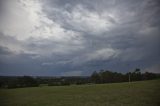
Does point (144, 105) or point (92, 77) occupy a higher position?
point (92, 77)

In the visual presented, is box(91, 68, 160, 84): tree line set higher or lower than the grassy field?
higher

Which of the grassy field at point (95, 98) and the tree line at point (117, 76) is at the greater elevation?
the tree line at point (117, 76)

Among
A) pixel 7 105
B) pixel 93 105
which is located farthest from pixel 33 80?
pixel 93 105

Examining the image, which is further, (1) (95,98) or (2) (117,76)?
(2) (117,76)

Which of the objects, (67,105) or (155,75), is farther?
(155,75)

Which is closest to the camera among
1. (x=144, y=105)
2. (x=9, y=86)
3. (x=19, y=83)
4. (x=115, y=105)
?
(x=144, y=105)

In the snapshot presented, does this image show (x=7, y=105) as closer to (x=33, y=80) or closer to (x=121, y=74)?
(x=33, y=80)

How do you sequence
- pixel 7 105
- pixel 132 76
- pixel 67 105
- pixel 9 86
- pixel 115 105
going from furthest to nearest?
pixel 132 76, pixel 9 86, pixel 7 105, pixel 67 105, pixel 115 105

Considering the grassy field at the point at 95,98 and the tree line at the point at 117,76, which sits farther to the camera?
the tree line at the point at 117,76

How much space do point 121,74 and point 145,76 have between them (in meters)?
12.7

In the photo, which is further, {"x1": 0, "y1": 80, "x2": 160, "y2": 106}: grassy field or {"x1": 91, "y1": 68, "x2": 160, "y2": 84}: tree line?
{"x1": 91, "y1": 68, "x2": 160, "y2": 84}: tree line

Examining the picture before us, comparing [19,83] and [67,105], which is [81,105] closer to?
[67,105]

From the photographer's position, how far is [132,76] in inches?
4897

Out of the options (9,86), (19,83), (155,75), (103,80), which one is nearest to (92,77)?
(103,80)
